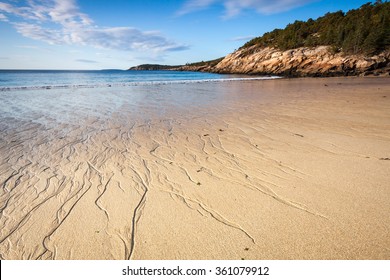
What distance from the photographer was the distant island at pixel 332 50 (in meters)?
42.8

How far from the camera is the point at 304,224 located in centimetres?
285

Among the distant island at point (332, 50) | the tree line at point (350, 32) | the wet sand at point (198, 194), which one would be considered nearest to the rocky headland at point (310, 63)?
the distant island at point (332, 50)

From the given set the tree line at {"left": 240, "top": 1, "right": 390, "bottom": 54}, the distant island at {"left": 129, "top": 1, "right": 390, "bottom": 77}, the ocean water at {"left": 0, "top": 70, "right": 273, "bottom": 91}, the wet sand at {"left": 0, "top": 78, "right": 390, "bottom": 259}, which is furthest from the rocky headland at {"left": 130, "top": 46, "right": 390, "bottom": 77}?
the wet sand at {"left": 0, "top": 78, "right": 390, "bottom": 259}

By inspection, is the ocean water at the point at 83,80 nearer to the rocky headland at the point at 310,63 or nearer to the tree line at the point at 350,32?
the rocky headland at the point at 310,63

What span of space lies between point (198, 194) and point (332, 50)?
5722 cm

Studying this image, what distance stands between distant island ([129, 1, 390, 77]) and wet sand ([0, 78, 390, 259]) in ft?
149

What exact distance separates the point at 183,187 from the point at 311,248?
2.16 meters

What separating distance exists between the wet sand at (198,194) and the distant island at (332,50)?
1790 inches

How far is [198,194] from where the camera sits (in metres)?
3.68
